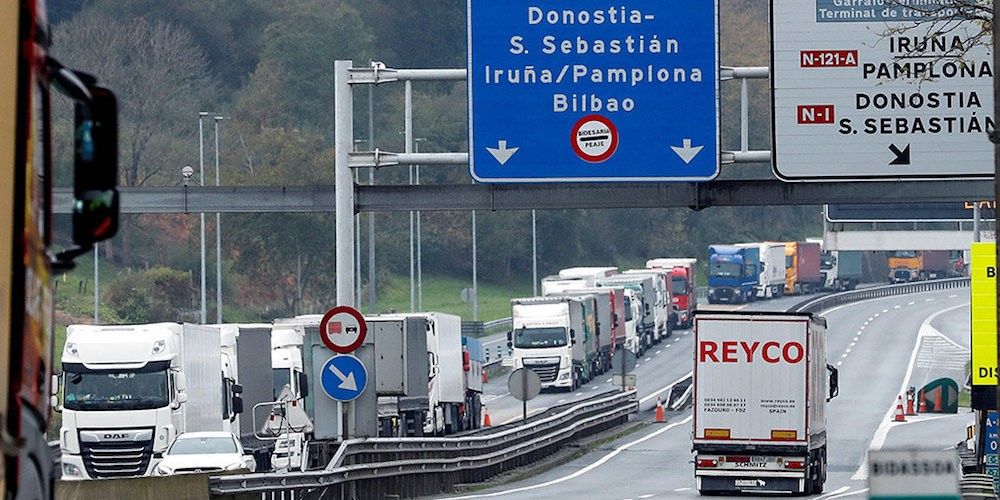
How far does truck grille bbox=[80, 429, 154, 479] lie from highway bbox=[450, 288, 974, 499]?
607 cm

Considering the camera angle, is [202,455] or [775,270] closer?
[202,455]

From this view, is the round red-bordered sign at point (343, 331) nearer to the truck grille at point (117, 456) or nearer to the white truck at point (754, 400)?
the white truck at point (754, 400)

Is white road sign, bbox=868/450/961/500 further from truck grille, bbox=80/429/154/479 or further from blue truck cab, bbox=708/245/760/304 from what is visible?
blue truck cab, bbox=708/245/760/304

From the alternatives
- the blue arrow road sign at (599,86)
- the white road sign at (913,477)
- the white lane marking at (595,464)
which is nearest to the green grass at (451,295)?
the white lane marking at (595,464)

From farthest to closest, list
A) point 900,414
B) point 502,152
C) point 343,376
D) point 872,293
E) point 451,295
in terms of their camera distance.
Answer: point 872,293 → point 451,295 → point 900,414 → point 343,376 → point 502,152

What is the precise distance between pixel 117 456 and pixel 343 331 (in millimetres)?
14084

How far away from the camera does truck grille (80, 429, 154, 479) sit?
36688mm

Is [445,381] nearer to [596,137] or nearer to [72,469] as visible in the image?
[72,469]

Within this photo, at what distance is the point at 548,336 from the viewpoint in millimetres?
70875

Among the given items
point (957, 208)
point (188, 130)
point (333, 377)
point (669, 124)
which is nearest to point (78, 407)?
point (333, 377)

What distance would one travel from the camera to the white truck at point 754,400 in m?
34.3

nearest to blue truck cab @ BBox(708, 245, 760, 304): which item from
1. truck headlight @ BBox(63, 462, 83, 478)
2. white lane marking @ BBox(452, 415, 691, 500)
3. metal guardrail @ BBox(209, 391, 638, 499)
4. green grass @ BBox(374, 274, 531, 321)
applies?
green grass @ BBox(374, 274, 531, 321)

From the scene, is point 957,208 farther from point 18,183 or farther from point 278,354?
point 18,183

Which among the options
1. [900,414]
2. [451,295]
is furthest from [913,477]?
[451,295]
